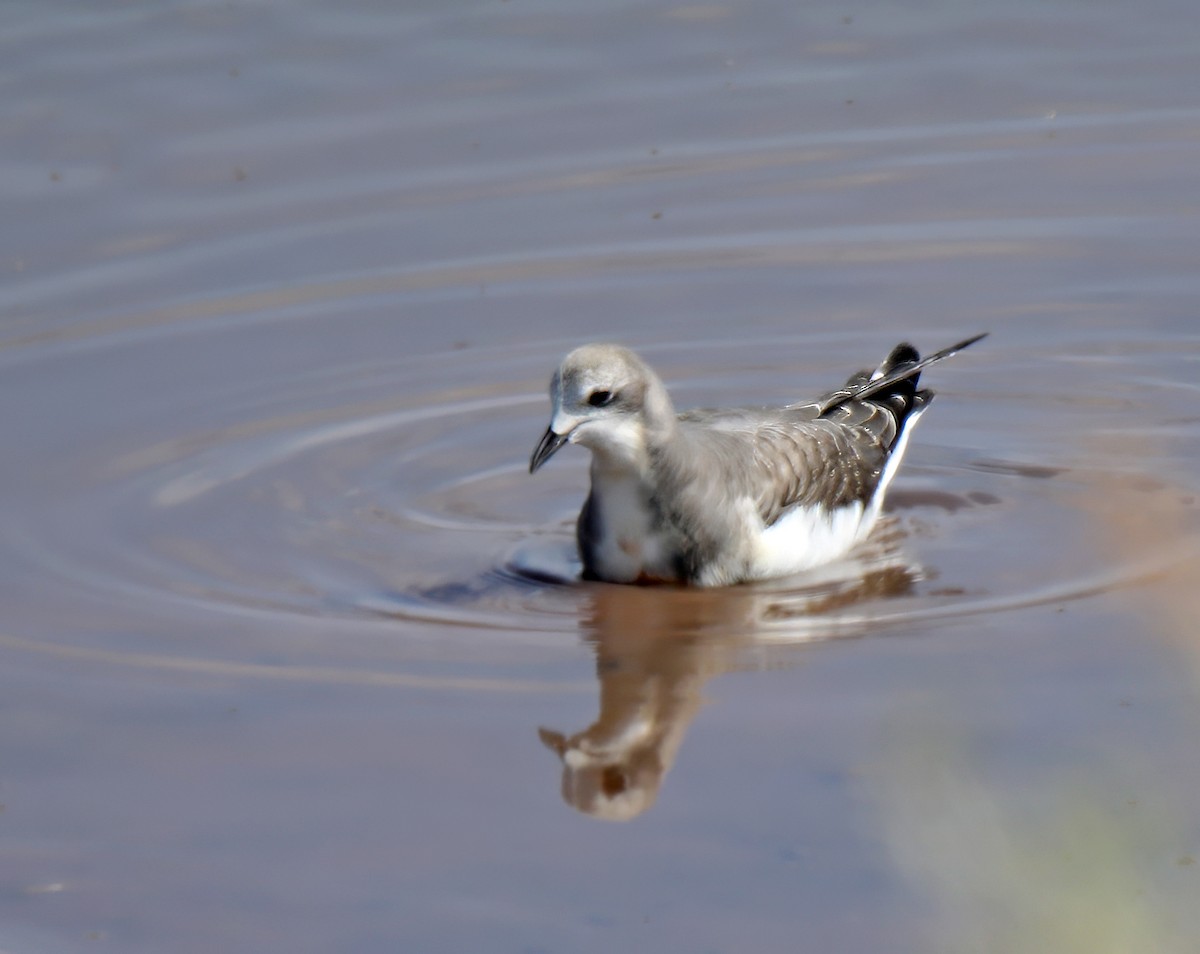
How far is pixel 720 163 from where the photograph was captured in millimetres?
11148

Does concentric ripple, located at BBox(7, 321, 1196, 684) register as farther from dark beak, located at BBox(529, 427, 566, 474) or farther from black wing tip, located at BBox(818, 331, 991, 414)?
dark beak, located at BBox(529, 427, 566, 474)

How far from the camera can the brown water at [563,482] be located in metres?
5.18

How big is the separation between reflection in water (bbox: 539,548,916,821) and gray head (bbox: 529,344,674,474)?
56cm

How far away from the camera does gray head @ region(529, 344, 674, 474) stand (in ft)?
22.4

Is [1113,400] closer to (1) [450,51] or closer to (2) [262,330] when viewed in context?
(2) [262,330]

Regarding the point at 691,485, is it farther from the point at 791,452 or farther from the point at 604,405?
the point at 791,452

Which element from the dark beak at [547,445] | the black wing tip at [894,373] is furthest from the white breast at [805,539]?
the dark beak at [547,445]

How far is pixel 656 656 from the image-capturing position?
6.59 metres

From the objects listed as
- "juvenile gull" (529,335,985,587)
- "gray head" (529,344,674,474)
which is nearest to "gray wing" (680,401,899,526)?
"juvenile gull" (529,335,985,587)

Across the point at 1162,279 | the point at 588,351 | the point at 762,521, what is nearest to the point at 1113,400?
the point at 1162,279

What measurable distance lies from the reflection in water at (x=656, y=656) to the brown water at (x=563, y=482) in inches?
1.0

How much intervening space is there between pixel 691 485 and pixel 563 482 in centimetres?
135

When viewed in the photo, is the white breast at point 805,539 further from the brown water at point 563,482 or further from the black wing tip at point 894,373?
the black wing tip at point 894,373

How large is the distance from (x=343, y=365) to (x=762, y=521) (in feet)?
9.04
